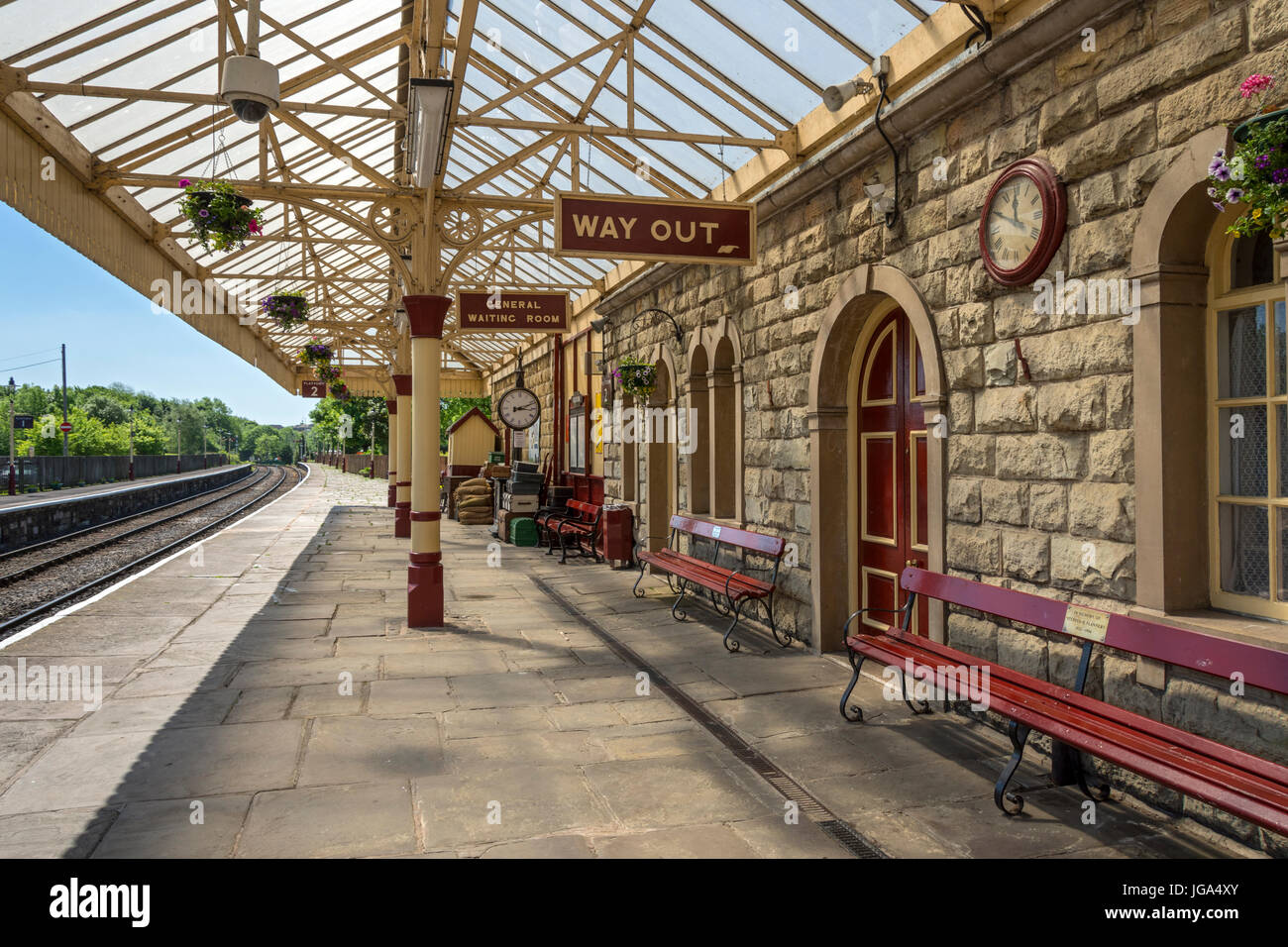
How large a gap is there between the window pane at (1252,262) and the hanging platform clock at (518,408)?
14276 mm

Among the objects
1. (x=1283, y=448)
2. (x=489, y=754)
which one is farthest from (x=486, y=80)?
(x=1283, y=448)

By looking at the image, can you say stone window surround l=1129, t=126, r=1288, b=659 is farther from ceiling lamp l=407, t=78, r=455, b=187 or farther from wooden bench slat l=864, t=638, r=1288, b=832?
ceiling lamp l=407, t=78, r=455, b=187

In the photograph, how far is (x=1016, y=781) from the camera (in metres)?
4.18

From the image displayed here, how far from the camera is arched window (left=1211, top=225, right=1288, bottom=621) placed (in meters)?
3.61

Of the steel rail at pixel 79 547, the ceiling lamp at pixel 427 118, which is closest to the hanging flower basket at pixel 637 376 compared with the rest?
the ceiling lamp at pixel 427 118

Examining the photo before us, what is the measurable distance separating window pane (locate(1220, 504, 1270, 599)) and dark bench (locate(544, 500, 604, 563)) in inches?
356

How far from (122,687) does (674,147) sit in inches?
274

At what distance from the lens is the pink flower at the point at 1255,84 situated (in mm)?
3043

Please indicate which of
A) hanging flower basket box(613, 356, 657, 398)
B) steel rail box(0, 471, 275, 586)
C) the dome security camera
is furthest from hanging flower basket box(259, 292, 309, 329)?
the dome security camera

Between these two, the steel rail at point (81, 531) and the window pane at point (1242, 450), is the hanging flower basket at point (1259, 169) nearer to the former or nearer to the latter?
the window pane at point (1242, 450)

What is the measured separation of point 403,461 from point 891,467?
10332mm

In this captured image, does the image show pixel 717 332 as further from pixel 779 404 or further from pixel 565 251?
pixel 565 251

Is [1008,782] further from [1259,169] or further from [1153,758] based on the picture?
[1259,169]

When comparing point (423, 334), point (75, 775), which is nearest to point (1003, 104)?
point (423, 334)
